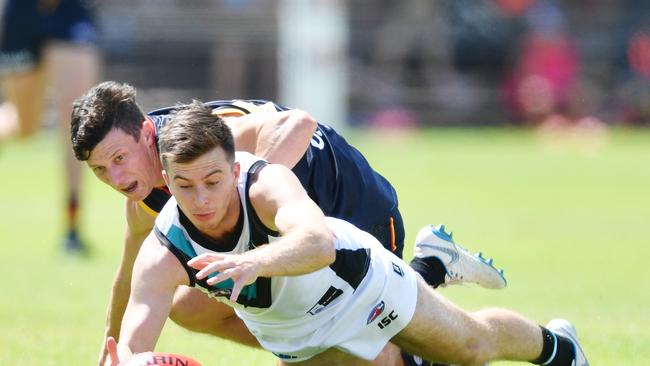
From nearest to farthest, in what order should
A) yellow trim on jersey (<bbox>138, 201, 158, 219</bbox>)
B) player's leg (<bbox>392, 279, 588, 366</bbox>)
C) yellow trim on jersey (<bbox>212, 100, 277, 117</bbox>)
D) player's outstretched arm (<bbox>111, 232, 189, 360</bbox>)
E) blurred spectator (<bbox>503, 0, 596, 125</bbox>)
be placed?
player's outstretched arm (<bbox>111, 232, 189, 360</bbox>) → player's leg (<bbox>392, 279, 588, 366</bbox>) → yellow trim on jersey (<bbox>138, 201, 158, 219</bbox>) → yellow trim on jersey (<bbox>212, 100, 277, 117</bbox>) → blurred spectator (<bbox>503, 0, 596, 125</bbox>)

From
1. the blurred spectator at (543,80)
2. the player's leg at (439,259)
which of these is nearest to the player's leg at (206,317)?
the player's leg at (439,259)

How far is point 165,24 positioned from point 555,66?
8710 millimetres

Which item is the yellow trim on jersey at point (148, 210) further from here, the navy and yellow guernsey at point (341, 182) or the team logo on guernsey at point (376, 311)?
the team logo on guernsey at point (376, 311)

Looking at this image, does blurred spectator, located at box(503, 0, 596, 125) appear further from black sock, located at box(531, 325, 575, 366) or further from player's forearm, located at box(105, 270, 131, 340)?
player's forearm, located at box(105, 270, 131, 340)

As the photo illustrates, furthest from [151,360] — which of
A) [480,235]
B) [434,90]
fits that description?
[434,90]

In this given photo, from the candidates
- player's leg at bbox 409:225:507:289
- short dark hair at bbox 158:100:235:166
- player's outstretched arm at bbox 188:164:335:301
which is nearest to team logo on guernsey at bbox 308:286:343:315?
player's outstretched arm at bbox 188:164:335:301

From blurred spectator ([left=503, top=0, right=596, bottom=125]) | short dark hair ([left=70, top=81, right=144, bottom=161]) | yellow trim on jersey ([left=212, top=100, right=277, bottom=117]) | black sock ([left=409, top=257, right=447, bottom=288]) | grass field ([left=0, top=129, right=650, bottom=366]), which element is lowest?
blurred spectator ([left=503, top=0, right=596, bottom=125])

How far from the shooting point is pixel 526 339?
20.1 ft

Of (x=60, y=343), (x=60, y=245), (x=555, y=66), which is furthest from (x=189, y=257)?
(x=555, y=66)

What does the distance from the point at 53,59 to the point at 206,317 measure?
18.2ft

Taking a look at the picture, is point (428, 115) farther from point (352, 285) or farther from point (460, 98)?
point (352, 285)

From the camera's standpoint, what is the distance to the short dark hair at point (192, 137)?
514 centimetres

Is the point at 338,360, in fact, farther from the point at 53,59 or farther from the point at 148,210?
the point at 53,59

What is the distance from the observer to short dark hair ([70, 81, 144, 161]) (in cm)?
593
